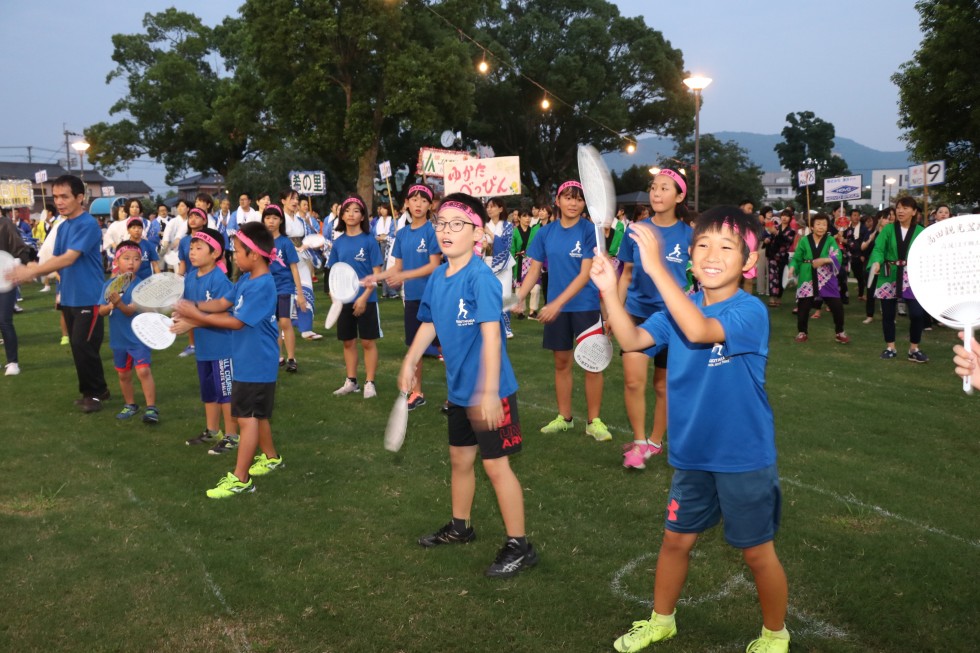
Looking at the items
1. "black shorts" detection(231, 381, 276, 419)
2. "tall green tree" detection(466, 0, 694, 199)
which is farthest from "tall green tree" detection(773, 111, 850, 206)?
"black shorts" detection(231, 381, 276, 419)

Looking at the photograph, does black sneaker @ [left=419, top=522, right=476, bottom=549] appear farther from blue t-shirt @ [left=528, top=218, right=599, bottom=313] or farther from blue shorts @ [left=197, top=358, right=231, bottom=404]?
blue shorts @ [left=197, top=358, right=231, bottom=404]

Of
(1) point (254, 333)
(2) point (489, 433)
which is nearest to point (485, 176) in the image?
(1) point (254, 333)

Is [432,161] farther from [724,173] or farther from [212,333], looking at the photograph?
[724,173]

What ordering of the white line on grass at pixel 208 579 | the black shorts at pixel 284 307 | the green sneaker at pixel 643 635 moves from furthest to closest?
the black shorts at pixel 284 307 → the white line on grass at pixel 208 579 → the green sneaker at pixel 643 635

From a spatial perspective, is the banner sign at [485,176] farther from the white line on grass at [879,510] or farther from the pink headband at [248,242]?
the white line on grass at [879,510]

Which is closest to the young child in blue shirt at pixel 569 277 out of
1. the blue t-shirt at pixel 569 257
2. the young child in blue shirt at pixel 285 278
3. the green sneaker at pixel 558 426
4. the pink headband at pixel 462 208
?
the blue t-shirt at pixel 569 257

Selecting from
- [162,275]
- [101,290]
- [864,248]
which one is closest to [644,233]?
[162,275]

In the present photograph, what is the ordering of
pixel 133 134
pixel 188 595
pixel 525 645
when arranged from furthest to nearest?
pixel 133 134 < pixel 188 595 < pixel 525 645

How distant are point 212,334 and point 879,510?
5048 mm

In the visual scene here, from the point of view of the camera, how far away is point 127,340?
7.40 metres

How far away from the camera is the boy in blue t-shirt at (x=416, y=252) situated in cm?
762

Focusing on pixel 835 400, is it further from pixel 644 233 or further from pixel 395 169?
pixel 395 169

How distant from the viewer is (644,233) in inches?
109

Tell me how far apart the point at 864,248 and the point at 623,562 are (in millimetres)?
14790
